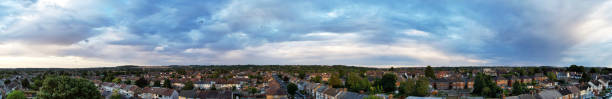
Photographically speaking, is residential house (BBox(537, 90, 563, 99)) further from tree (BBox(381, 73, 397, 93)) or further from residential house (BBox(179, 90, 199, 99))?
residential house (BBox(179, 90, 199, 99))

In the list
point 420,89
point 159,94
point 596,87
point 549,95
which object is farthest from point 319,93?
point 596,87

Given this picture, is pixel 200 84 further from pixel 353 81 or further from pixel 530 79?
pixel 530 79

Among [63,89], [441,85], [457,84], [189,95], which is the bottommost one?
[189,95]

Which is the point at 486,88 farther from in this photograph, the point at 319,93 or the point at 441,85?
the point at 319,93

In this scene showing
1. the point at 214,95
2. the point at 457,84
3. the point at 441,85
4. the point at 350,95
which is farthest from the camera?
the point at 457,84

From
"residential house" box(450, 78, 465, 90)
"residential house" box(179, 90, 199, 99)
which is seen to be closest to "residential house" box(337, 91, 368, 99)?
"residential house" box(179, 90, 199, 99)

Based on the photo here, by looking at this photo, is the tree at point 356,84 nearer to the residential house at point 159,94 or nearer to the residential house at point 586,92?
the residential house at point 159,94

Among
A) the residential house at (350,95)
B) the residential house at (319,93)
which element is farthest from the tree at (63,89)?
the residential house at (319,93)

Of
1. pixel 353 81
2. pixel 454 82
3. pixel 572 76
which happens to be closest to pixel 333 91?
pixel 353 81
